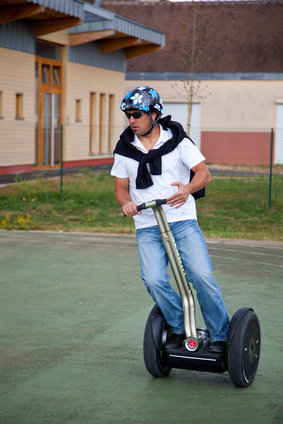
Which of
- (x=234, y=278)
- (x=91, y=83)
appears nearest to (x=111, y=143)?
(x=91, y=83)

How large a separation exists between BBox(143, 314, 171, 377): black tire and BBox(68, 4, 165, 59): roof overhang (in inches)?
782

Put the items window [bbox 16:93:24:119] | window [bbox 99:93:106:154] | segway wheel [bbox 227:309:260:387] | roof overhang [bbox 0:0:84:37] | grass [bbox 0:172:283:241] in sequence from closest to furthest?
segway wheel [bbox 227:309:260:387] < grass [bbox 0:172:283:241] < roof overhang [bbox 0:0:84:37] < window [bbox 16:93:24:119] < window [bbox 99:93:106:154]

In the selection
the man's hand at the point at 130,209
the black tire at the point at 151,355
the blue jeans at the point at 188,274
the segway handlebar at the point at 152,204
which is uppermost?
the segway handlebar at the point at 152,204

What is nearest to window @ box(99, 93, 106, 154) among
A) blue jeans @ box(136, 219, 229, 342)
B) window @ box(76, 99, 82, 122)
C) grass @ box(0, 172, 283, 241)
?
window @ box(76, 99, 82, 122)

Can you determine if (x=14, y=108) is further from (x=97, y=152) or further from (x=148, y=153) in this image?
(x=148, y=153)

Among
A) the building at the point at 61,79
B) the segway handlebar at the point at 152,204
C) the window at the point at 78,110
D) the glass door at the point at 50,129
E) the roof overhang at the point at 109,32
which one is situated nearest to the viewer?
the segway handlebar at the point at 152,204

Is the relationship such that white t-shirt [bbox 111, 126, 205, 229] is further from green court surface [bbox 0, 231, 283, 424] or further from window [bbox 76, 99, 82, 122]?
window [bbox 76, 99, 82, 122]

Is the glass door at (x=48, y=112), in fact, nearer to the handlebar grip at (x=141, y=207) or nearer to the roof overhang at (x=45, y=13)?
the roof overhang at (x=45, y=13)

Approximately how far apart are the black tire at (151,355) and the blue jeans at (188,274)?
0.16m

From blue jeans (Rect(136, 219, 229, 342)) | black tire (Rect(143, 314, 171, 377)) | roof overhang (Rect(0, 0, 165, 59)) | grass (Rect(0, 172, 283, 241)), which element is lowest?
grass (Rect(0, 172, 283, 241))

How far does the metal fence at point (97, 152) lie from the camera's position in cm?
1827

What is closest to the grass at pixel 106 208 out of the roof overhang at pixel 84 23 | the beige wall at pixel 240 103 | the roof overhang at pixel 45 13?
the roof overhang at pixel 45 13

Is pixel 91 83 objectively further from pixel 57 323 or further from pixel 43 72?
pixel 57 323

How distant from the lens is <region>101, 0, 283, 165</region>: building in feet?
101
